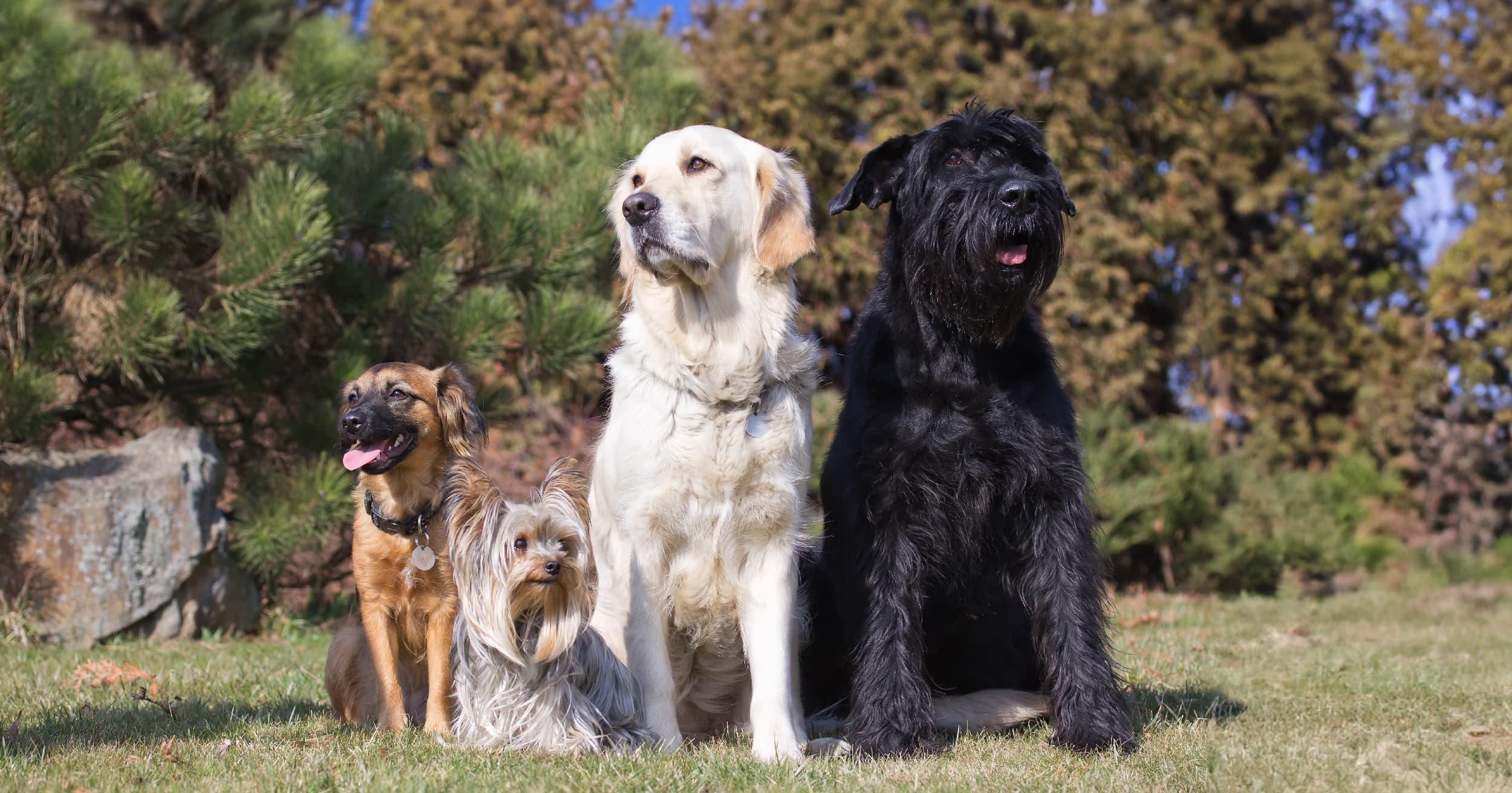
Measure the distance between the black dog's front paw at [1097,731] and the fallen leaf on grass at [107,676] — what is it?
11.3 feet

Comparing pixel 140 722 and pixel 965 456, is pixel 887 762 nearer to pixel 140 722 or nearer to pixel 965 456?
pixel 965 456

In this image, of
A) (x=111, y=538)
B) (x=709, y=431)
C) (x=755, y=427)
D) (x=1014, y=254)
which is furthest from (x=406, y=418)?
(x=111, y=538)

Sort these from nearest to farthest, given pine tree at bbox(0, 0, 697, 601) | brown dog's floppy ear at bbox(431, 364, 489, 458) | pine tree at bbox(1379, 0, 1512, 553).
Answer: brown dog's floppy ear at bbox(431, 364, 489, 458) → pine tree at bbox(0, 0, 697, 601) → pine tree at bbox(1379, 0, 1512, 553)

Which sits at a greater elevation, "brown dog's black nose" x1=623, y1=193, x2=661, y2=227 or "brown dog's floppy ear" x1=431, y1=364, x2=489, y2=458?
"brown dog's black nose" x1=623, y1=193, x2=661, y2=227

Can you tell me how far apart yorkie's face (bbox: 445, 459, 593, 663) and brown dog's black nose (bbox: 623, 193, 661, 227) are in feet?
2.90

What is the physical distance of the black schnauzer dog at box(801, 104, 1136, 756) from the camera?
12.1ft

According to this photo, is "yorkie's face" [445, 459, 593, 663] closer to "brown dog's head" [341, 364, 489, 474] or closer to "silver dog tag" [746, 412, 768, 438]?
"brown dog's head" [341, 364, 489, 474]

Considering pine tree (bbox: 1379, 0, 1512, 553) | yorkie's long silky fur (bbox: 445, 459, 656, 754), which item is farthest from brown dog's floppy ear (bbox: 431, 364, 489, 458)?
pine tree (bbox: 1379, 0, 1512, 553)

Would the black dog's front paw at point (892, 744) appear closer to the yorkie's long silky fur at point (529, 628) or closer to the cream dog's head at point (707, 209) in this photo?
the yorkie's long silky fur at point (529, 628)

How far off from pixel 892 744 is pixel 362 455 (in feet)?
6.62

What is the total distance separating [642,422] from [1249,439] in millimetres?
7891

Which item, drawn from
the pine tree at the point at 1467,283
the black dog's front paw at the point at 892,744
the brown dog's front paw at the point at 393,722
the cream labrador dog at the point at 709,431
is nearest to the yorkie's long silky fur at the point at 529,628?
the cream labrador dog at the point at 709,431

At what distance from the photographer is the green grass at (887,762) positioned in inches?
126

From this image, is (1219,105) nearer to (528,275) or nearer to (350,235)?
(528,275)
